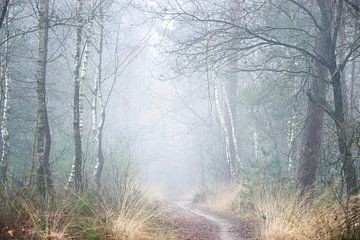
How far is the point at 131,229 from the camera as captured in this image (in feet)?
22.5

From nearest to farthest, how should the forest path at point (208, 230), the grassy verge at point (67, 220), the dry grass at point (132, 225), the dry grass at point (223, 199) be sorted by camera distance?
1. the grassy verge at point (67, 220)
2. the dry grass at point (132, 225)
3. the forest path at point (208, 230)
4. the dry grass at point (223, 199)

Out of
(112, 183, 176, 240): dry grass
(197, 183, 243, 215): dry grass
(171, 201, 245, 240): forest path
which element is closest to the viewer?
(112, 183, 176, 240): dry grass

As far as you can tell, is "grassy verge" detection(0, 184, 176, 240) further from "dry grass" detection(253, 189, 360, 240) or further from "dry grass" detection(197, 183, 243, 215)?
"dry grass" detection(197, 183, 243, 215)

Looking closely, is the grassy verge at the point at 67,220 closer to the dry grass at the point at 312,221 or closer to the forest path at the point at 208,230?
the forest path at the point at 208,230

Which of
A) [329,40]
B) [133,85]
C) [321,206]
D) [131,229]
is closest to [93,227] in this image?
[131,229]

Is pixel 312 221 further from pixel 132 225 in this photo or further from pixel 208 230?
pixel 208 230

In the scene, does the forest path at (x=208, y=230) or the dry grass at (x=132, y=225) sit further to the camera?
the forest path at (x=208, y=230)

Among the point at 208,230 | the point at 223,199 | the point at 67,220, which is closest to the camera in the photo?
the point at 67,220

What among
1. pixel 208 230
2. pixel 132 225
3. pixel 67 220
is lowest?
pixel 208 230

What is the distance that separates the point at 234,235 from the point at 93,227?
3951mm

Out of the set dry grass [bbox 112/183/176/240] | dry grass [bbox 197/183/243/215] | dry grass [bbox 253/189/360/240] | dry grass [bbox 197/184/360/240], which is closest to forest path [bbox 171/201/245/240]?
dry grass [bbox 197/184/360/240]

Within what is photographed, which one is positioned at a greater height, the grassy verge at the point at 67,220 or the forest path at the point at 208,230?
the grassy verge at the point at 67,220

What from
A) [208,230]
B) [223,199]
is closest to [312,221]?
[208,230]

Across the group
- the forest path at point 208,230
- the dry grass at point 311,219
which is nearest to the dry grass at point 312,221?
the dry grass at point 311,219
